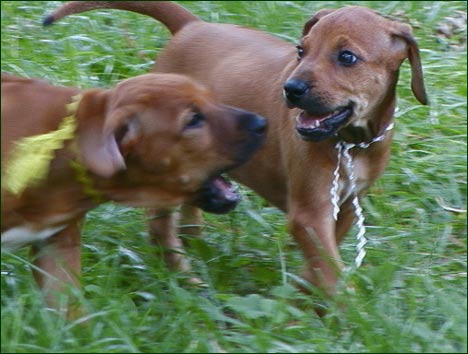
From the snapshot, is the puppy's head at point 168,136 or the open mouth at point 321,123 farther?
the open mouth at point 321,123

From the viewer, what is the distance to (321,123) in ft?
16.9

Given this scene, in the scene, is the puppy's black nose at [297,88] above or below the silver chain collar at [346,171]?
above

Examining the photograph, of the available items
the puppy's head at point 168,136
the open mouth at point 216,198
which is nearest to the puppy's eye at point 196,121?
the puppy's head at point 168,136

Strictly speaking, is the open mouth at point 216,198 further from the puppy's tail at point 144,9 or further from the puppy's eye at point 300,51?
the puppy's tail at point 144,9

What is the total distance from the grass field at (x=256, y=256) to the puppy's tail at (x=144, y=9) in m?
0.78

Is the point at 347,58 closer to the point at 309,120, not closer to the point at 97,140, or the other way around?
the point at 309,120

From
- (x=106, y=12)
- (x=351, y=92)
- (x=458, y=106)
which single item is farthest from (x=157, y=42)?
(x=351, y=92)

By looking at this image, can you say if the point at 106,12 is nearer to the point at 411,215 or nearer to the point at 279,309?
the point at 411,215

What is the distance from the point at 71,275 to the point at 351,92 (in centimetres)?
137

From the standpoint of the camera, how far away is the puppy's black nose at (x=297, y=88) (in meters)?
5.07

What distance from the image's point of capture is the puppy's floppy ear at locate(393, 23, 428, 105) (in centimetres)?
529

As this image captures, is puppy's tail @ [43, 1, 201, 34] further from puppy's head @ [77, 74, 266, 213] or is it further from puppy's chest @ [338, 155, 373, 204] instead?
puppy's chest @ [338, 155, 373, 204]

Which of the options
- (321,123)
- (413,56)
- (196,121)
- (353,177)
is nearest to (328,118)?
(321,123)

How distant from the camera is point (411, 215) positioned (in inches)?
244
